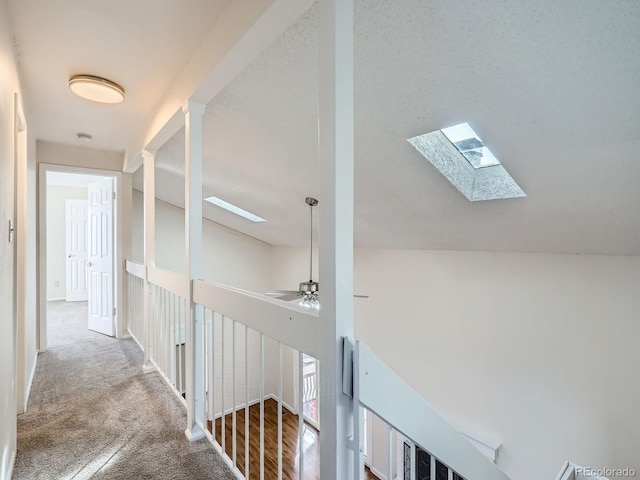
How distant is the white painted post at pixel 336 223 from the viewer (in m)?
0.95

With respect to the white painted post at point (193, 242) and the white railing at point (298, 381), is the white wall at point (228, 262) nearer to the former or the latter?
the white railing at point (298, 381)

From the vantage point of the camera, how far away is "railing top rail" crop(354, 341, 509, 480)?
3.05 ft

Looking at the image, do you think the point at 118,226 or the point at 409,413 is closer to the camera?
the point at 409,413

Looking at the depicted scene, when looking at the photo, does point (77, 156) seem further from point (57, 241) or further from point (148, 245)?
point (57, 241)

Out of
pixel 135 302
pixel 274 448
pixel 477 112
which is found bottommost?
pixel 274 448

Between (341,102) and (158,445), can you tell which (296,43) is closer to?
(341,102)

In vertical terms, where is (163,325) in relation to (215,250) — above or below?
below

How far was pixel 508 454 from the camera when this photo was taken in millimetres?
3158

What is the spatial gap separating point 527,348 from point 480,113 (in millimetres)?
2384

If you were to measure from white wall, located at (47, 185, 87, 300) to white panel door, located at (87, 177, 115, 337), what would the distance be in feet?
9.15

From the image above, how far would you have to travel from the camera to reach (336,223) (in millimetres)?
953

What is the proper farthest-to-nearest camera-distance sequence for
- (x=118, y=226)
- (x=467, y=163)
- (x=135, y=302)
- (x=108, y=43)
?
(x=118, y=226)
(x=135, y=302)
(x=467, y=163)
(x=108, y=43)

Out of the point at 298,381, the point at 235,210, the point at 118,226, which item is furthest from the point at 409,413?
the point at 235,210

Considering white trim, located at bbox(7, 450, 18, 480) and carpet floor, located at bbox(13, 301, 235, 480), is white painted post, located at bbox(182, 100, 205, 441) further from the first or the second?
white trim, located at bbox(7, 450, 18, 480)
